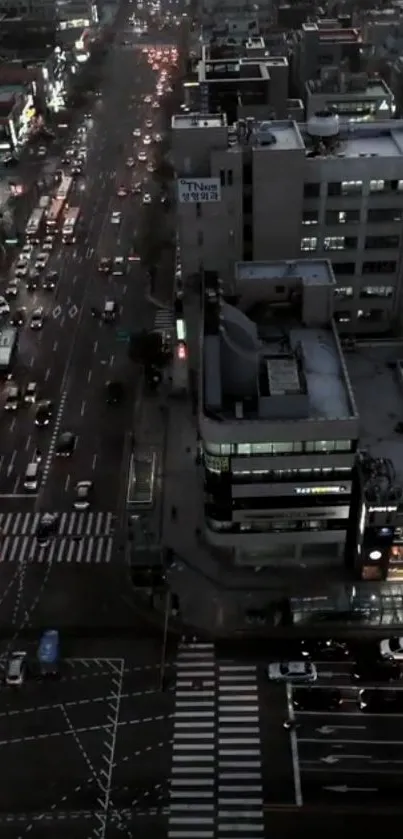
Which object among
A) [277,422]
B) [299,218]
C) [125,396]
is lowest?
[125,396]

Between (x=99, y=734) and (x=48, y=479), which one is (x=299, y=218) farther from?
(x=99, y=734)

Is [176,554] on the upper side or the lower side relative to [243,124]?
lower

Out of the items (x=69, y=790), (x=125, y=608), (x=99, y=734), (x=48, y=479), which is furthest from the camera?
(x=48, y=479)

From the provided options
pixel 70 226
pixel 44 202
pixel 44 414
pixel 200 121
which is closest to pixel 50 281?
pixel 70 226

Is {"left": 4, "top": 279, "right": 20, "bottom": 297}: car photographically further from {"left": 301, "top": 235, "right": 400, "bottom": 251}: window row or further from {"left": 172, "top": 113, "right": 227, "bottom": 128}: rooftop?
{"left": 301, "top": 235, "right": 400, "bottom": 251}: window row

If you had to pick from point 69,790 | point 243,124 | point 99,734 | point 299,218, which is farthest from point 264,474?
point 243,124

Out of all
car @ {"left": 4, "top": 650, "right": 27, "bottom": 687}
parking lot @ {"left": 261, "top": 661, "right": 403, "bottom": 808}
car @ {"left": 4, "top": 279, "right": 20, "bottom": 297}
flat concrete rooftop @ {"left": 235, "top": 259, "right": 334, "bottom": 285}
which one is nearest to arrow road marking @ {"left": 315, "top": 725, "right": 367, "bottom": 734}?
parking lot @ {"left": 261, "top": 661, "right": 403, "bottom": 808}

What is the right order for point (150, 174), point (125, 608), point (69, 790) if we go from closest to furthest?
1. point (69, 790)
2. point (125, 608)
3. point (150, 174)

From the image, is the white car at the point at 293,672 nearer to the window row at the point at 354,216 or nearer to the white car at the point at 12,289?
the window row at the point at 354,216
